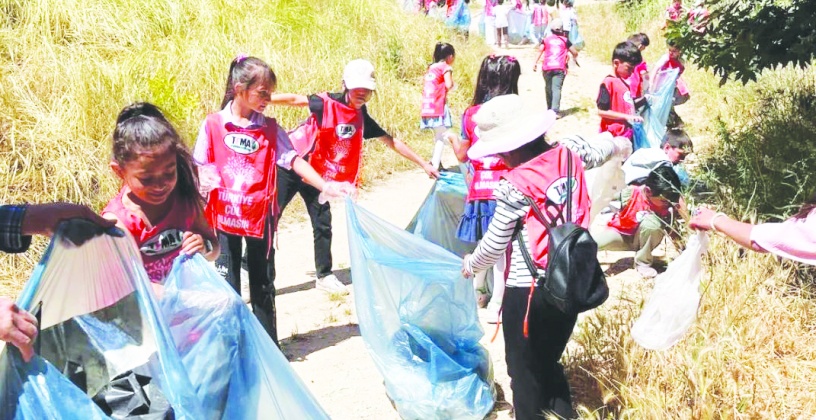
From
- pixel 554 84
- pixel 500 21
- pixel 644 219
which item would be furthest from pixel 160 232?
pixel 500 21

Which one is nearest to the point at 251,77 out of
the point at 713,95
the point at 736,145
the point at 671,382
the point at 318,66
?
the point at 671,382

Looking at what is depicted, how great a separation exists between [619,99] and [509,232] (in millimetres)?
4175

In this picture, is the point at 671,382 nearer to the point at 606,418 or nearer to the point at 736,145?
the point at 606,418

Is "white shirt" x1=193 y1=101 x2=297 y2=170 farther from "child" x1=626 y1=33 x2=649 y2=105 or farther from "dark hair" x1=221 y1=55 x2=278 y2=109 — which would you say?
"child" x1=626 y1=33 x2=649 y2=105

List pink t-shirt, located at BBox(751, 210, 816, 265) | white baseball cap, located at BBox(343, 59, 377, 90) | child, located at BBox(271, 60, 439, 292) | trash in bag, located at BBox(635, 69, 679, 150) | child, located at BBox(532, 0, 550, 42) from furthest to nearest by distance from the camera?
child, located at BBox(532, 0, 550, 42) < trash in bag, located at BBox(635, 69, 679, 150) < child, located at BBox(271, 60, 439, 292) < white baseball cap, located at BBox(343, 59, 377, 90) < pink t-shirt, located at BBox(751, 210, 816, 265)

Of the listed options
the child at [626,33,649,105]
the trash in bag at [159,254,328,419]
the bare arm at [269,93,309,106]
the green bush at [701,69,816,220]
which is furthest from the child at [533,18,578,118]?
the trash in bag at [159,254,328,419]

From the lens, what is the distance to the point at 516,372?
3207 millimetres

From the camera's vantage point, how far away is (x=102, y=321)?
2301 mm

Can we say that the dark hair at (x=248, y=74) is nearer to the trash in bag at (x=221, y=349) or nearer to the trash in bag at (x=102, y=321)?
the trash in bag at (x=221, y=349)

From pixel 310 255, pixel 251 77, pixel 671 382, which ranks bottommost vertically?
pixel 310 255

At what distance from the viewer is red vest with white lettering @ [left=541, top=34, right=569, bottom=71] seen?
35.8 feet

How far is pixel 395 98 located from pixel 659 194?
17.1 feet

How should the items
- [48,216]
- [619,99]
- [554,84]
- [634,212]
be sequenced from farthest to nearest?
[554,84] → [619,99] → [634,212] → [48,216]

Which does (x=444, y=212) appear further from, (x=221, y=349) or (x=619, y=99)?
(x=619, y=99)
